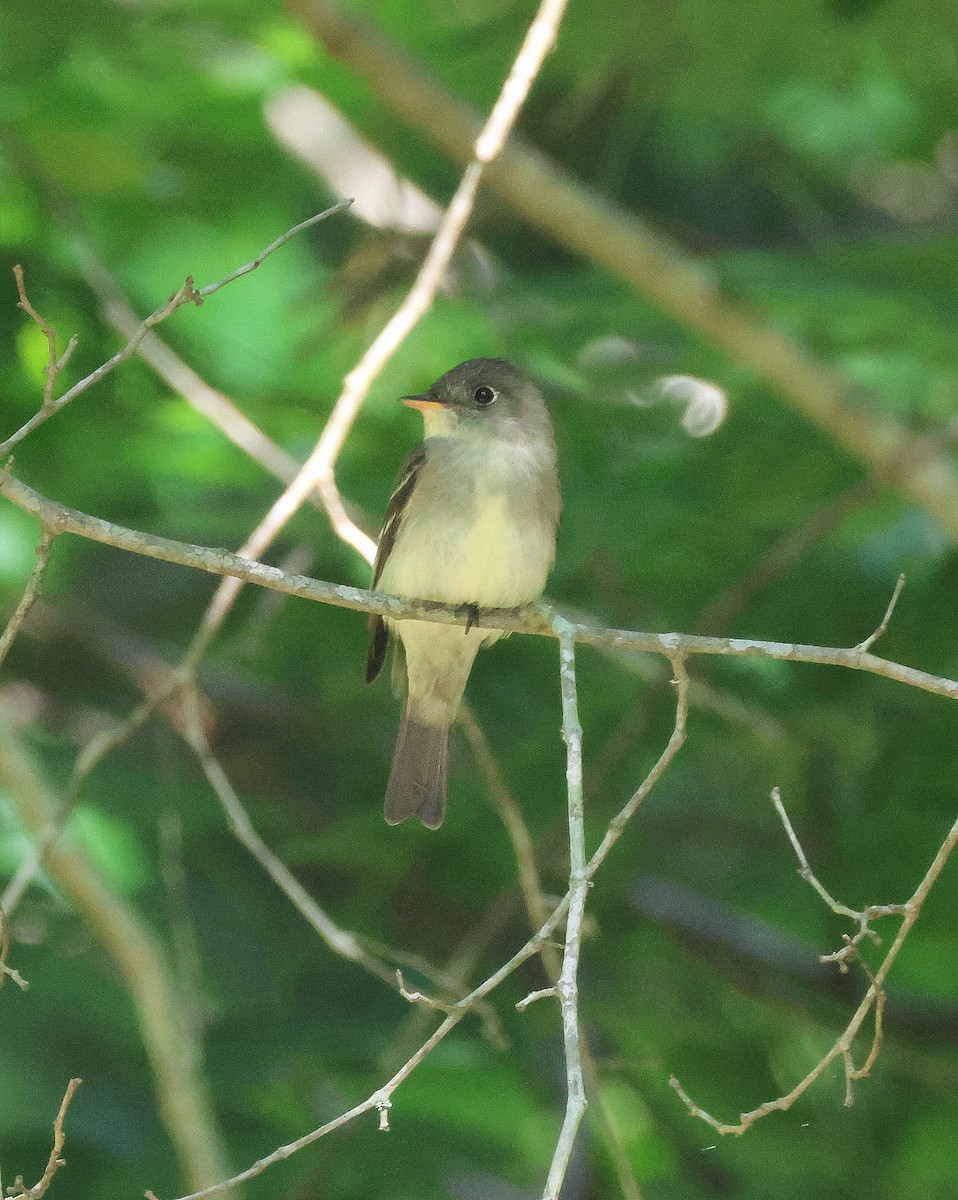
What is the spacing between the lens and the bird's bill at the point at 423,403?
16.2 ft

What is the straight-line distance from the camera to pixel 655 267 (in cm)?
516

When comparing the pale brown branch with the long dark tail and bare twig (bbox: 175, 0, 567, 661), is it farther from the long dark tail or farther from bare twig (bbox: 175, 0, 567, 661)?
bare twig (bbox: 175, 0, 567, 661)

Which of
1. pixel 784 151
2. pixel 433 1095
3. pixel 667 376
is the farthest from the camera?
pixel 784 151

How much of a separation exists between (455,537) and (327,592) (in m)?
1.47

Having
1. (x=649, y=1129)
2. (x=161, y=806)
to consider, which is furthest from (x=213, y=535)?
(x=649, y=1129)

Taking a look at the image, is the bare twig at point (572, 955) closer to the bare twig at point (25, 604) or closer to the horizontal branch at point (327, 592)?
the horizontal branch at point (327, 592)

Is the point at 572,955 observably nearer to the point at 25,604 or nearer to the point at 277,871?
the point at 25,604

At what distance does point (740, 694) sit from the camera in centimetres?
551

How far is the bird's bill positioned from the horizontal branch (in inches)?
54.7

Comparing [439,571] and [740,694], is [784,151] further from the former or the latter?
[439,571]

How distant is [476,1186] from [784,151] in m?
4.38

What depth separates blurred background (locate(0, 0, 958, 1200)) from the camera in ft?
16.6

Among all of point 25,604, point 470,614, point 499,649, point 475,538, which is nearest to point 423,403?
point 475,538

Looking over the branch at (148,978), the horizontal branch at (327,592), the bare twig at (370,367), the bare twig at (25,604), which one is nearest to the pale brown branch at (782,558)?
the bare twig at (370,367)
